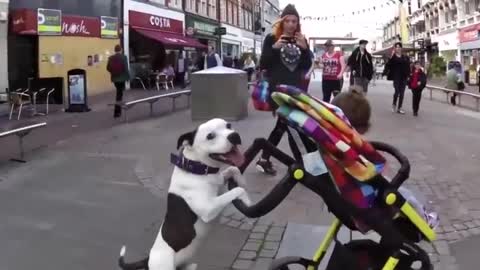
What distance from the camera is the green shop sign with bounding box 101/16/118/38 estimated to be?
84.0 feet

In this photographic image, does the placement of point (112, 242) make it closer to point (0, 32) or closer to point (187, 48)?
point (0, 32)

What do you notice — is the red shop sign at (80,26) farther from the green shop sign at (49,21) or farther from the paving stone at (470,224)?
the paving stone at (470,224)

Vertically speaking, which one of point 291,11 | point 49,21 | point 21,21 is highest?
point 49,21

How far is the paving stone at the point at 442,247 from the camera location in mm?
5050

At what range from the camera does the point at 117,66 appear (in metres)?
14.8

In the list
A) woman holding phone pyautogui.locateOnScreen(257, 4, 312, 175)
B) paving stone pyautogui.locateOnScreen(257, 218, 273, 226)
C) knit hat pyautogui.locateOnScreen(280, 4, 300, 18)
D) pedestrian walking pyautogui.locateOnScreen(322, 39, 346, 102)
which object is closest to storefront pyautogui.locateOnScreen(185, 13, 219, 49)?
pedestrian walking pyautogui.locateOnScreen(322, 39, 346, 102)

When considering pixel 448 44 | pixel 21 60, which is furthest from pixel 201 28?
pixel 21 60

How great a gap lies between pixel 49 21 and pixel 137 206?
54.7 ft

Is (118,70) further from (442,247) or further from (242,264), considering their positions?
(442,247)

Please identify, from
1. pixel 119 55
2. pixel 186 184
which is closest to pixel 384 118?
pixel 119 55

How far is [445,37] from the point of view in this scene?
49.5 m

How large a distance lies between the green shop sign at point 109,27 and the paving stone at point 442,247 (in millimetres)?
22143

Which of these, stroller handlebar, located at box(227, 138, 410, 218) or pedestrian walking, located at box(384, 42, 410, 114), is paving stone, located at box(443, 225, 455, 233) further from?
pedestrian walking, located at box(384, 42, 410, 114)

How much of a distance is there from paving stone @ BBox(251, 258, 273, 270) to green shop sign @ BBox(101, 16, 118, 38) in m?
22.1
